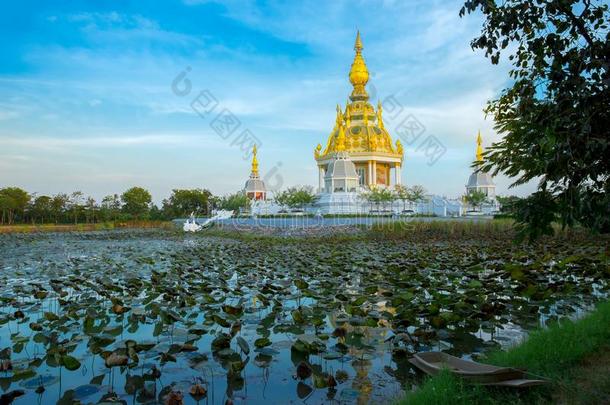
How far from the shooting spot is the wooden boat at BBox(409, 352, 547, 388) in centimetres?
343

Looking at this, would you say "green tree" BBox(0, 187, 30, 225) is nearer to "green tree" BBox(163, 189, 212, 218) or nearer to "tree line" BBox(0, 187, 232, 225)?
"tree line" BBox(0, 187, 232, 225)

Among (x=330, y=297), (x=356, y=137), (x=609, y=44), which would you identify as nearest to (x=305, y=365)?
(x=330, y=297)

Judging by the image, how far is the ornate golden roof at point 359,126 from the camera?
168 feet

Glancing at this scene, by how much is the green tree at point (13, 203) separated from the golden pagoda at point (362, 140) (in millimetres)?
29971

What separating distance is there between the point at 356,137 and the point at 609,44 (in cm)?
4769

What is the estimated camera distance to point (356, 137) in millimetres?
51531

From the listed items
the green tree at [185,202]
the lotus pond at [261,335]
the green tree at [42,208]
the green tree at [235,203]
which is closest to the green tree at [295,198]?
the green tree at [235,203]

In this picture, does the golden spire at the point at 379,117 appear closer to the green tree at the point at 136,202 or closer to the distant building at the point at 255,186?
the distant building at the point at 255,186

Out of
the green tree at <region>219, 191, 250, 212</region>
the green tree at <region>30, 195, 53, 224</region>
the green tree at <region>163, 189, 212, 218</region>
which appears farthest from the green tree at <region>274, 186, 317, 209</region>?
the green tree at <region>30, 195, 53, 224</region>

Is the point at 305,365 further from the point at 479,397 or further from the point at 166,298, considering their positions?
the point at 166,298

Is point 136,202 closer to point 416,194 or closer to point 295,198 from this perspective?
point 295,198

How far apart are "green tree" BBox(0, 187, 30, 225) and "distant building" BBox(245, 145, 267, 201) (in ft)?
78.8

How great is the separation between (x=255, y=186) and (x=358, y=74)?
18864mm

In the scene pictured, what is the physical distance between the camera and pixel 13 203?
4369 cm
